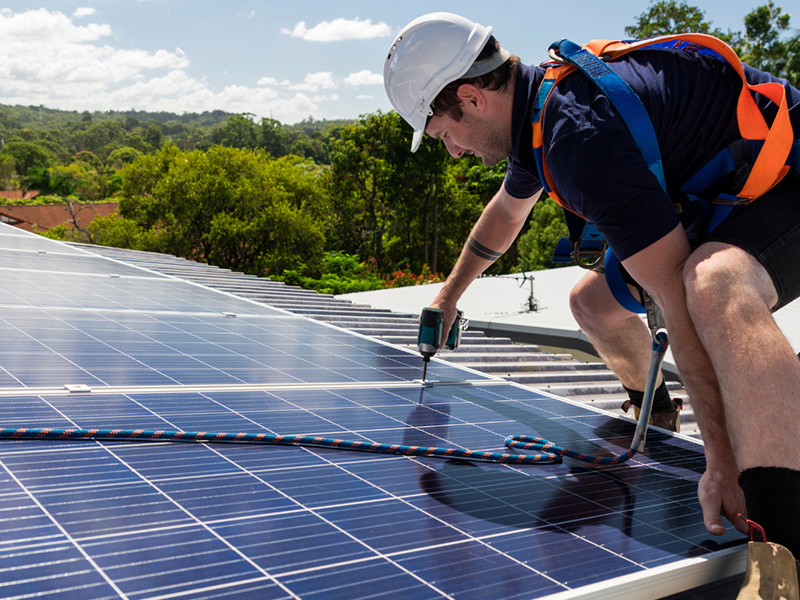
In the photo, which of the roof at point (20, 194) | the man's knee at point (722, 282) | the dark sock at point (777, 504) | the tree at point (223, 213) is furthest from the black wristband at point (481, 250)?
the roof at point (20, 194)

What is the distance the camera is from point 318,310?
8.81 m

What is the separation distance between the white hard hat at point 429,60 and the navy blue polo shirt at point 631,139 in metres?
0.23

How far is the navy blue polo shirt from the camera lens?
253cm

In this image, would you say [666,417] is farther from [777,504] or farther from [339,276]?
[339,276]

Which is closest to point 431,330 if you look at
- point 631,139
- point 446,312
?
point 446,312

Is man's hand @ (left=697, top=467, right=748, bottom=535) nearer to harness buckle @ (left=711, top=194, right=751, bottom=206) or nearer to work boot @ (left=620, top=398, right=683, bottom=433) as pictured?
harness buckle @ (left=711, top=194, right=751, bottom=206)

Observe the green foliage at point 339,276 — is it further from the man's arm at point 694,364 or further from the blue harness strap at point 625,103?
the man's arm at point 694,364

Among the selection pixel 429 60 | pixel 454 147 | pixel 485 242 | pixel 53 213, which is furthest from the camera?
pixel 53 213

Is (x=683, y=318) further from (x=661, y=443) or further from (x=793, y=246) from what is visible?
(x=661, y=443)

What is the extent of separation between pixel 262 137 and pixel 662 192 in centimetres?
13870

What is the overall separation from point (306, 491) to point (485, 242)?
2099 millimetres

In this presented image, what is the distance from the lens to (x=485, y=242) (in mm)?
4219

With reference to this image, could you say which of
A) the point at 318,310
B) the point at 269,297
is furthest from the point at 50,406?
the point at 269,297

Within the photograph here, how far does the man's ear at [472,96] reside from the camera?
310cm
